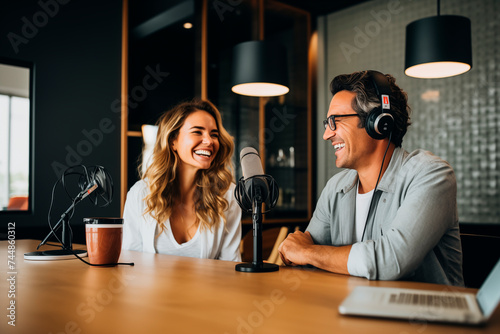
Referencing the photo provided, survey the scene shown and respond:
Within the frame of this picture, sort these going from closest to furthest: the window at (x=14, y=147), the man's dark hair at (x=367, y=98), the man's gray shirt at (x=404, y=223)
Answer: the man's gray shirt at (x=404, y=223) < the man's dark hair at (x=367, y=98) < the window at (x=14, y=147)

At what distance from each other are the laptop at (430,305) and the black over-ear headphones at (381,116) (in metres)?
0.76

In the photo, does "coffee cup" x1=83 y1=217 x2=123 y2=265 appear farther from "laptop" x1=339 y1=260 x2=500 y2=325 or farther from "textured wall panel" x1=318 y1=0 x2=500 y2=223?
"textured wall panel" x1=318 y1=0 x2=500 y2=223

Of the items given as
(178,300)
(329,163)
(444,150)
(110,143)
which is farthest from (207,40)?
(178,300)

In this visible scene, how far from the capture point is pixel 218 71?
12.7 feet

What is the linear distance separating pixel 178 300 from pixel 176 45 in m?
3.13

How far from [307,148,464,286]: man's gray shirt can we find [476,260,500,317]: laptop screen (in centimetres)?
33

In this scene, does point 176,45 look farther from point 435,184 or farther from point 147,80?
point 435,184

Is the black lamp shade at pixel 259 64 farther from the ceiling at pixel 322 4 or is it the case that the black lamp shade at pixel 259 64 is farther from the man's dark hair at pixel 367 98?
the ceiling at pixel 322 4

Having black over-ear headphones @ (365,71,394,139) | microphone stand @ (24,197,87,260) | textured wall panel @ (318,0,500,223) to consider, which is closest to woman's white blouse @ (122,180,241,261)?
microphone stand @ (24,197,87,260)

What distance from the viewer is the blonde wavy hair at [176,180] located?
6.68ft

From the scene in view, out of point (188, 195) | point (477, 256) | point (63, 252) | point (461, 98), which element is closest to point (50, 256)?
point (63, 252)

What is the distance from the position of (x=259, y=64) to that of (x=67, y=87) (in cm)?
152

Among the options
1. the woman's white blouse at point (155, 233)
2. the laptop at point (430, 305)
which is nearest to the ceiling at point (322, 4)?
the woman's white blouse at point (155, 233)

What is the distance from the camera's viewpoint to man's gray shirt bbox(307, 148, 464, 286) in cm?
112
